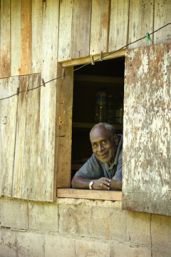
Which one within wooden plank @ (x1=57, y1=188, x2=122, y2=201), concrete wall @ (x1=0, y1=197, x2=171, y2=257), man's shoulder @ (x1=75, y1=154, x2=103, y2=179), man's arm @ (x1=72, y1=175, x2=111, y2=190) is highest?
man's shoulder @ (x1=75, y1=154, x2=103, y2=179)

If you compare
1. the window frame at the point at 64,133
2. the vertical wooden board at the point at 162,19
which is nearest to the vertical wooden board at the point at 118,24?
the vertical wooden board at the point at 162,19

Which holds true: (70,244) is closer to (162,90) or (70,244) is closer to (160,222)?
(160,222)

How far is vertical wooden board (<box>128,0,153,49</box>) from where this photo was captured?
329 cm

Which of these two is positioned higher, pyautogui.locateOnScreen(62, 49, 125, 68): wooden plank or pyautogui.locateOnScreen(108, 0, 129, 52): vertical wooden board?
pyautogui.locateOnScreen(108, 0, 129, 52): vertical wooden board

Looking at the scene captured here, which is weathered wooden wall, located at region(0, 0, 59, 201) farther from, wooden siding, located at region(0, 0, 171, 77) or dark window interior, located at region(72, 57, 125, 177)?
dark window interior, located at region(72, 57, 125, 177)

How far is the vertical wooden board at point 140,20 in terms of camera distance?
3.29 meters

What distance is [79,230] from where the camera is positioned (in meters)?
3.77

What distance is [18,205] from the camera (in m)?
4.26

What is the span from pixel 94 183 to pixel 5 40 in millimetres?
2077

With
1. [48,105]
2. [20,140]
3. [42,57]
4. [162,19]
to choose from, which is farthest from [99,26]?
[20,140]

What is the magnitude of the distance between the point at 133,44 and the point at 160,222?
1.63 m

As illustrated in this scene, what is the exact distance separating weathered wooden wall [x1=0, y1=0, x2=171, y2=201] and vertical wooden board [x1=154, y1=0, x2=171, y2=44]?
13 centimetres

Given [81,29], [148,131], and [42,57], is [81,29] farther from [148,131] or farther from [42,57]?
[148,131]

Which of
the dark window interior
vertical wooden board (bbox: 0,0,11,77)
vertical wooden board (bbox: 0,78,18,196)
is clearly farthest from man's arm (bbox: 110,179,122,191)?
the dark window interior
